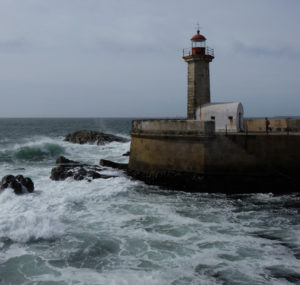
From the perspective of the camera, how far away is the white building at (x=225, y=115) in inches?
576

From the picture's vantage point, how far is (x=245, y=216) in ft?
31.3

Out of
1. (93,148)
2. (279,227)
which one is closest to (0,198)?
(279,227)

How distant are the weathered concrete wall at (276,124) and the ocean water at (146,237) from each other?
16.5 ft

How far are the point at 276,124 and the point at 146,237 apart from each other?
1087 centimetres

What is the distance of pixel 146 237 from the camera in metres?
8.00

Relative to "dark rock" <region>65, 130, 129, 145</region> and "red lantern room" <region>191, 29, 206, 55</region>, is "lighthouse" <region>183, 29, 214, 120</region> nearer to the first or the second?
"red lantern room" <region>191, 29, 206, 55</region>

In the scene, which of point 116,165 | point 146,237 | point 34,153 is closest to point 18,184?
point 116,165

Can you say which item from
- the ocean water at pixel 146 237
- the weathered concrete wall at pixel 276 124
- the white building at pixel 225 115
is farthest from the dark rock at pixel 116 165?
the weathered concrete wall at pixel 276 124

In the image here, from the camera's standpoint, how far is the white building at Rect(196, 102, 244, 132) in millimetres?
14625

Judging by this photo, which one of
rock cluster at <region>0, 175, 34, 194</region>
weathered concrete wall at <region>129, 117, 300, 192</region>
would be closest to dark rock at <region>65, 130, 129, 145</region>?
rock cluster at <region>0, 175, 34, 194</region>

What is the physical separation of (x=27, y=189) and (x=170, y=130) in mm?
5642

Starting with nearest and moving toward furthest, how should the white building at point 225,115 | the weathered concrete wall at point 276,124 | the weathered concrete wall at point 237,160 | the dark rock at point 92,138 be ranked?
the weathered concrete wall at point 237,160
the white building at point 225,115
the weathered concrete wall at point 276,124
the dark rock at point 92,138

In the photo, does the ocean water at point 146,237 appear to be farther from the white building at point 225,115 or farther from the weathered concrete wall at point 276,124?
the weathered concrete wall at point 276,124

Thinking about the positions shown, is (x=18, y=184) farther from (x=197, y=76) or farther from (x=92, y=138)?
(x=92, y=138)
